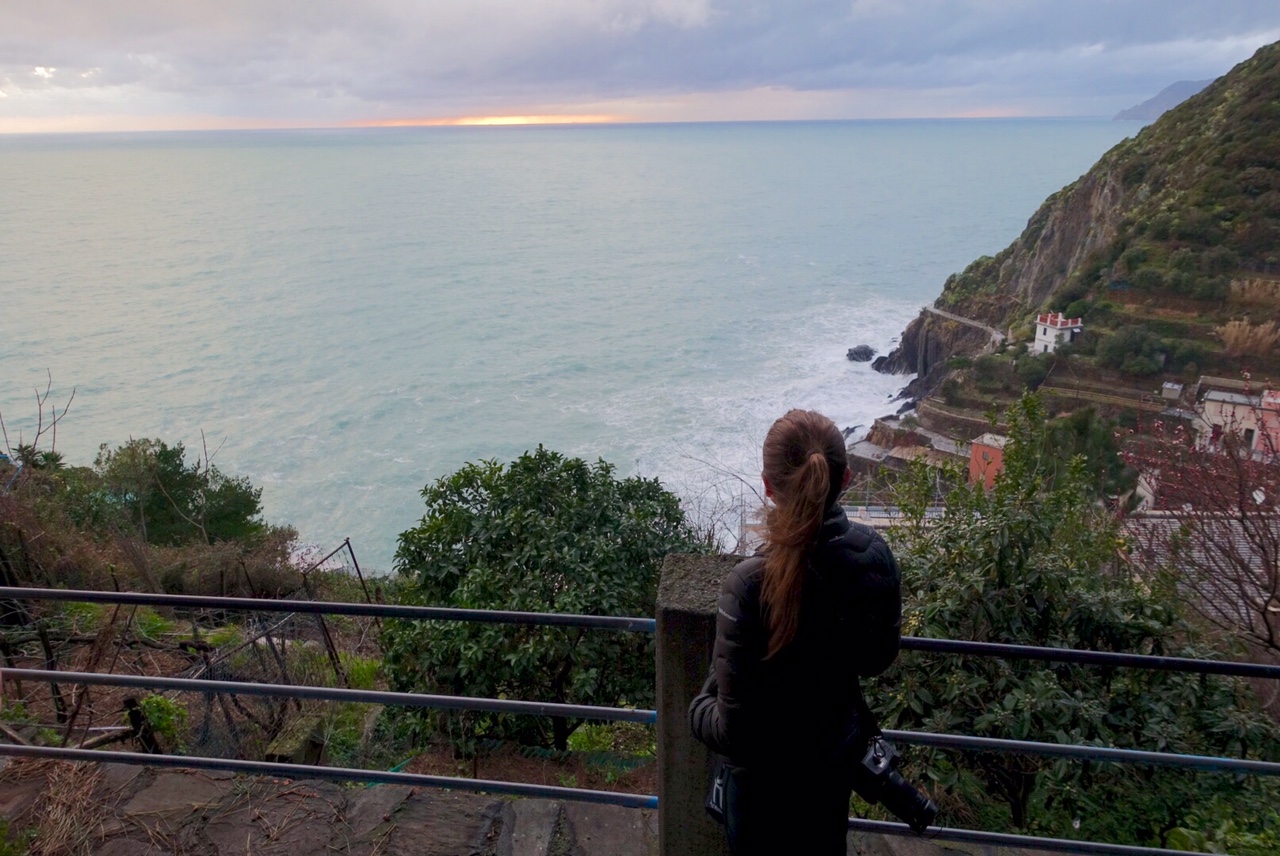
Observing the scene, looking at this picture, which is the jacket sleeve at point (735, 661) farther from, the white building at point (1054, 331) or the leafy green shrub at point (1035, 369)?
the white building at point (1054, 331)

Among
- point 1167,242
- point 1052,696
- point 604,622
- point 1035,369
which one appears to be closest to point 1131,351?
point 1035,369

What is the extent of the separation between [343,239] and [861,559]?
5100 inches

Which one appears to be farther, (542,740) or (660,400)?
(660,400)

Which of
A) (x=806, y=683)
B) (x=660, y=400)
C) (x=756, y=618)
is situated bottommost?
(x=660, y=400)

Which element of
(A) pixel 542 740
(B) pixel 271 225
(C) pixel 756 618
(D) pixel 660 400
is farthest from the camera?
(B) pixel 271 225

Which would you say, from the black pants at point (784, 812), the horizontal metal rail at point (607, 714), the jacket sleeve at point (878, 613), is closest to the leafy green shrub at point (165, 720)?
the horizontal metal rail at point (607, 714)

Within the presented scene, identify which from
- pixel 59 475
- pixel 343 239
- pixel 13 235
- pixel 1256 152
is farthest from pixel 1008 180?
pixel 59 475

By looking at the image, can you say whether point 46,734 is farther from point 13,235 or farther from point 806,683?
point 13,235

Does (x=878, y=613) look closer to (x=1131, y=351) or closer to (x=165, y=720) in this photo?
(x=165, y=720)

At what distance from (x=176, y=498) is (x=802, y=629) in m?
24.5

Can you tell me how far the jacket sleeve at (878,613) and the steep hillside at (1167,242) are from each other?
39.6 m

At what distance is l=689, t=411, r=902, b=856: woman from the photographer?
1797 mm

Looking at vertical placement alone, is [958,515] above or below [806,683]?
below

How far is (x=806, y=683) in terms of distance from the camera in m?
1.86
